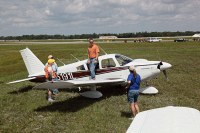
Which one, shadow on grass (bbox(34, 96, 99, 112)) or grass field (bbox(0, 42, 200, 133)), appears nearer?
grass field (bbox(0, 42, 200, 133))

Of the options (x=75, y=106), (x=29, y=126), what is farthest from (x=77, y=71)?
(x=29, y=126)

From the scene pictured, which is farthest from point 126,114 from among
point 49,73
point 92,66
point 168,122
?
point 168,122

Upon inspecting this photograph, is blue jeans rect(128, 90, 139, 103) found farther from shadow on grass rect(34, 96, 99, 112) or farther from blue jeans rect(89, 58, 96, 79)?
blue jeans rect(89, 58, 96, 79)

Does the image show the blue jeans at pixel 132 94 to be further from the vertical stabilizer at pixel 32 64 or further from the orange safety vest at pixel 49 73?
the vertical stabilizer at pixel 32 64

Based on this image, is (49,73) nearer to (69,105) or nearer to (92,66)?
(69,105)

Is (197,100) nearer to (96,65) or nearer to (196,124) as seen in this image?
(96,65)

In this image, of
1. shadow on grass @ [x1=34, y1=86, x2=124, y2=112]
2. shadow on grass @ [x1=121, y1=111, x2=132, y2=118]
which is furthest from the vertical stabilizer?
shadow on grass @ [x1=121, y1=111, x2=132, y2=118]

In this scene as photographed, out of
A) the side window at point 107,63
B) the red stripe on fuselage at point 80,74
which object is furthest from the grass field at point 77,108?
the side window at point 107,63

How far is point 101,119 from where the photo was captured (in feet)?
31.8

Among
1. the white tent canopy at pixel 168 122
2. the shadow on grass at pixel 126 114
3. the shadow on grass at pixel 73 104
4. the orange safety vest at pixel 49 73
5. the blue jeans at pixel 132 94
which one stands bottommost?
the shadow on grass at pixel 73 104

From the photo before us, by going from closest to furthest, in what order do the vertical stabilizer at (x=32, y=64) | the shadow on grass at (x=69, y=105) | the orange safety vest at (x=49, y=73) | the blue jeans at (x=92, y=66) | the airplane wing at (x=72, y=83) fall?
the airplane wing at (x=72, y=83) < the shadow on grass at (x=69, y=105) < the orange safety vest at (x=49, y=73) < the blue jeans at (x=92, y=66) < the vertical stabilizer at (x=32, y=64)

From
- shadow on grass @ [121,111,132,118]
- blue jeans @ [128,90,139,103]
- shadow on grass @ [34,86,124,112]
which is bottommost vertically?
shadow on grass @ [34,86,124,112]

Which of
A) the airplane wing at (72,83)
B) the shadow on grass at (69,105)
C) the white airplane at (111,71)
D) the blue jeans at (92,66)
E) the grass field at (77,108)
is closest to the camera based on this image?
the grass field at (77,108)

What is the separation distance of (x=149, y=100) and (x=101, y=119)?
303 centimetres
